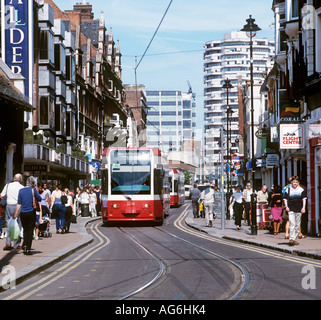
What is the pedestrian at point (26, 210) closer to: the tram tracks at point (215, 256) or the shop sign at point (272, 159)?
the tram tracks at point (215, 256)

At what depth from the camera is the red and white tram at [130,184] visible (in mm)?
28922

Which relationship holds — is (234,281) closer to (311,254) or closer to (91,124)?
(311,254)

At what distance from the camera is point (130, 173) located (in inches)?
1142

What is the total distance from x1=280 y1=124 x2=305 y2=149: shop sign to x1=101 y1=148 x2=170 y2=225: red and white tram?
6.81 meters

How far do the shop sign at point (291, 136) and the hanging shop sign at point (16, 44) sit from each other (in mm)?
13570

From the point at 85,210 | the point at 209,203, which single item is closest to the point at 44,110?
the point at 85,210

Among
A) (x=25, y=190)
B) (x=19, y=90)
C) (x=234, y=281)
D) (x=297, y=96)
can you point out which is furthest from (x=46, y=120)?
(x=234, y=281)

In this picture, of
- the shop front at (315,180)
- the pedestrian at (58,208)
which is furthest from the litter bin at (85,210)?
the shop front at (315,180)

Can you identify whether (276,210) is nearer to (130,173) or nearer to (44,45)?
(130,173)

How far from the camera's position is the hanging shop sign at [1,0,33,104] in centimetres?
3262

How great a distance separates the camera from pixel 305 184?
83.1ft

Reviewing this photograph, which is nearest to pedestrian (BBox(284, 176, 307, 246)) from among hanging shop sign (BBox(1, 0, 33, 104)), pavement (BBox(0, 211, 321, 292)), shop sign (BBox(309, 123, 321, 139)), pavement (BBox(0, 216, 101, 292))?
pavement (BBox(0, 211, 321, 292))

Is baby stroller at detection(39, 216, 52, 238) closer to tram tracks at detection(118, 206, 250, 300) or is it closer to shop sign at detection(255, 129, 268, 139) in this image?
tram tracks at detection(118, 206, 250, 300)
